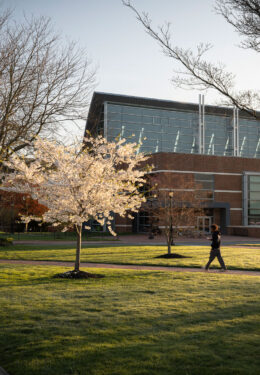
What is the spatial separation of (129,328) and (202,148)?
56.2m

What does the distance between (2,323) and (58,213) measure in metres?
7.16

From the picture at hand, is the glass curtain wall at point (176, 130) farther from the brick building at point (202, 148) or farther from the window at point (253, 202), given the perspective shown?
the window at point (253, 202)

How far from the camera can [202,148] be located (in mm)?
62594

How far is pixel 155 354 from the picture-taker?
21.0 ft

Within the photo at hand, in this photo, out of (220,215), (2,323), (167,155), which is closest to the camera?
(2,323)

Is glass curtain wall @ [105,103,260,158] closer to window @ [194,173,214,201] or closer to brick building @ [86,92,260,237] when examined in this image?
brick building @ [86,92,260,237]

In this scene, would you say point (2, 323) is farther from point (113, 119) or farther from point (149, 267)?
point (113, 119)

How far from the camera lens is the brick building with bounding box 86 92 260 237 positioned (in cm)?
5412

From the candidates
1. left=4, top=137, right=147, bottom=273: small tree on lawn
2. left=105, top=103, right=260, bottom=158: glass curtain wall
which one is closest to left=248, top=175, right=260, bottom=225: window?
left=105, top=103, right=260, bottom=158: glass curtain wall

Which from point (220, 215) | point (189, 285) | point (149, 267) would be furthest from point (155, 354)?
point (220, 215)

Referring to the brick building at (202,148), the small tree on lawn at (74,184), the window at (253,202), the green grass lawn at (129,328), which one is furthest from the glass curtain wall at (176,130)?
the green grass lawn at (129,328)

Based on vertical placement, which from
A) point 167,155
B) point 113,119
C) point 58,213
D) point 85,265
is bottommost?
point 85,265

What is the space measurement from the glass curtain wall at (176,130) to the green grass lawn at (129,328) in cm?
4513

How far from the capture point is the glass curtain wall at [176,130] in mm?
59875
